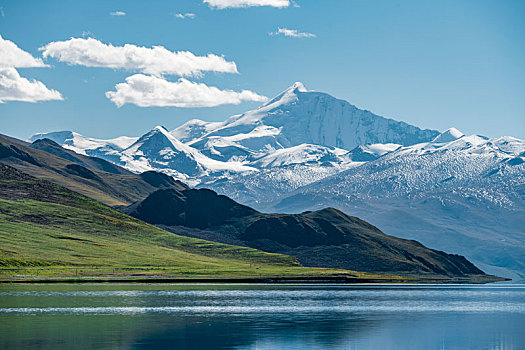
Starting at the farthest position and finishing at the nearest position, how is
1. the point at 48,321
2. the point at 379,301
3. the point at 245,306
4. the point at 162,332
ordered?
1. the point at 379,301
2. the point at 245,306
3. the point at 48,321
4. the point at 162,332

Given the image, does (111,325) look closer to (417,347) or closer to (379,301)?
(417,347)

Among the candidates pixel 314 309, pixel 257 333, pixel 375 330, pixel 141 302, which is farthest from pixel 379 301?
pixel 257 333

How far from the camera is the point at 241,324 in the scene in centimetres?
10569

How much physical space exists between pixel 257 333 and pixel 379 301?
252ft

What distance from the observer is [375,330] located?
337 feet

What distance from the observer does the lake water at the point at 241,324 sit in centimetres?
8669

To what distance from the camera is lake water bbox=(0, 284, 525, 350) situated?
86.7m

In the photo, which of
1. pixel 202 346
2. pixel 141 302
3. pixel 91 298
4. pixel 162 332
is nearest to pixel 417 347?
pixel 202 346

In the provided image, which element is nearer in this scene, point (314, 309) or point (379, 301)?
point (314, 309)

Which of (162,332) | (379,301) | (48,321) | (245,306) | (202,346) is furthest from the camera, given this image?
(379,301)

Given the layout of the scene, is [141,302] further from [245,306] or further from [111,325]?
[111,325]

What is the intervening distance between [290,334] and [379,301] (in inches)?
2964

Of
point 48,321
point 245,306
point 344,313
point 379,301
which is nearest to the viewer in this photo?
point 48,321

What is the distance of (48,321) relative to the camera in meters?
102
